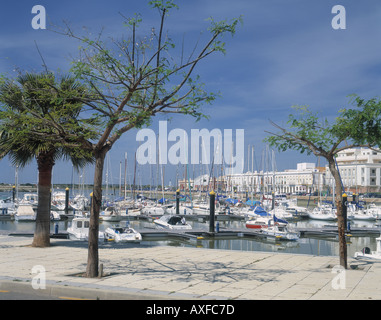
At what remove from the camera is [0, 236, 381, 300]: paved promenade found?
11.4m

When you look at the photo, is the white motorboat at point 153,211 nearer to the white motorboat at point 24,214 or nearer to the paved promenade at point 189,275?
the white motorboat at point 24,214

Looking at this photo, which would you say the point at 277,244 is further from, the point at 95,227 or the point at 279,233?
the point at 95,227

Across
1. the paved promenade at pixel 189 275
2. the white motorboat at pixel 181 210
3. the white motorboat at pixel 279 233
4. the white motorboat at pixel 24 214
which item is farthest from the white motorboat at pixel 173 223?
the paved promenade at pixel 189 275

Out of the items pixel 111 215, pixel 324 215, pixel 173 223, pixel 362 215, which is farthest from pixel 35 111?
pixel 362 215

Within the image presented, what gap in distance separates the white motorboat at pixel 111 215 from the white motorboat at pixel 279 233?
971 inches

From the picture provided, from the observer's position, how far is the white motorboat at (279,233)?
3731 cm

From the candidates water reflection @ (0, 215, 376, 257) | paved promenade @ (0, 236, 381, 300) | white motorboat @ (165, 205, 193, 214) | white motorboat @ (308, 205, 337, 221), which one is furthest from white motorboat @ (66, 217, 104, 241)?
white motorboat @ (308, 205, 337, 221)

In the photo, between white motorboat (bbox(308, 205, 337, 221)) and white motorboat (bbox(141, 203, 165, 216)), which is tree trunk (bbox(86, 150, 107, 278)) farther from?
white motorboat (bbox(308, 205, 337, 221))

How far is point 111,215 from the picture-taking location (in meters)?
57.9

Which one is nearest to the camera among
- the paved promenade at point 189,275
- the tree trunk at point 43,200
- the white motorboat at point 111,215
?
the paved promenade at point 189,275

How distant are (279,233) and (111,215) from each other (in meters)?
27.3

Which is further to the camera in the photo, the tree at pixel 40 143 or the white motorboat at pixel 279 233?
the white motorboat at pixel 279 233

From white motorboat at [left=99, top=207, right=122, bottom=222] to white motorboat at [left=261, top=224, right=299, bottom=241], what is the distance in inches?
971
